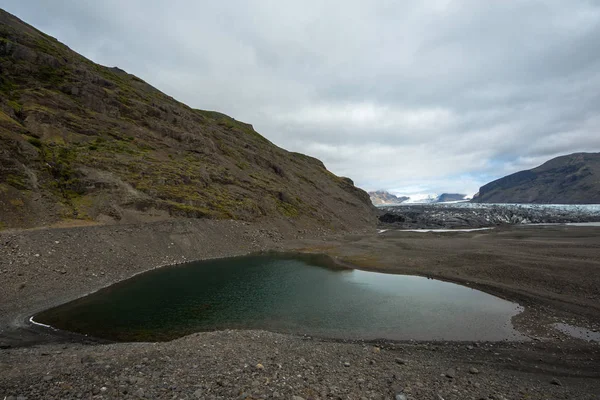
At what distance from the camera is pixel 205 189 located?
6969cm

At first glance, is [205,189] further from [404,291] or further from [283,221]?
[404,291]

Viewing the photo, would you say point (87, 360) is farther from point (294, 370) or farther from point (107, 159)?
point (107, 159)

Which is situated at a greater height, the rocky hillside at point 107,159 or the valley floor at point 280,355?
the rocky hillside at point 107,159

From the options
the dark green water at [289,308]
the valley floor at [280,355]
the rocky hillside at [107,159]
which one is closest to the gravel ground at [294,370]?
the valley floor at [280,355]

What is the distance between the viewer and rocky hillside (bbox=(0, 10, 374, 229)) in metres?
46.0

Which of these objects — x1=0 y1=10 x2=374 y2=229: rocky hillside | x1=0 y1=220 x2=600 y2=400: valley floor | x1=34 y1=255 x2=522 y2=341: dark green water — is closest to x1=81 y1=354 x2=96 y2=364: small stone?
x1=0 y1=220 x2=600 y2=400: valley floor

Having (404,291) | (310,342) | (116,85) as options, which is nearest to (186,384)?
(310,342)

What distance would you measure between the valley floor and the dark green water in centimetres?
187

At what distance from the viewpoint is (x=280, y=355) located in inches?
630

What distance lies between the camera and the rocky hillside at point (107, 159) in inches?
1812

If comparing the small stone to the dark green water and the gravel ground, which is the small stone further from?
the dark green water

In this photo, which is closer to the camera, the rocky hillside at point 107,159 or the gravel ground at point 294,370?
the gravel ground at point 294,370

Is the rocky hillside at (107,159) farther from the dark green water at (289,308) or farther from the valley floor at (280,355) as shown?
the dark green water at (289,308)

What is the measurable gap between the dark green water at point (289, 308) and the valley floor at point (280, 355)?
1873 mm
